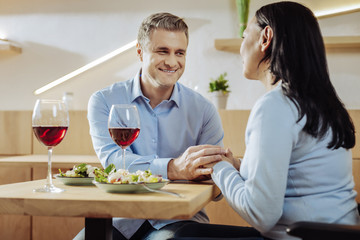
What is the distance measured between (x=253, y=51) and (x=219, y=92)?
1844 mm

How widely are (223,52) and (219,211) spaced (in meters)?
1.39

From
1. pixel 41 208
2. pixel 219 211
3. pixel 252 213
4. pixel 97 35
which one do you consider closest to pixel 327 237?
pixel 252 213

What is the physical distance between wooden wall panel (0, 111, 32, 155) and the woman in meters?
2.48

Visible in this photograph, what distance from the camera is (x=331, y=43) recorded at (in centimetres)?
334

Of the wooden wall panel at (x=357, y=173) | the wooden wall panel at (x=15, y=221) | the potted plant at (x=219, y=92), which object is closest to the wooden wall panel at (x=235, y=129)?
the potted plant at (x=219, y=92)

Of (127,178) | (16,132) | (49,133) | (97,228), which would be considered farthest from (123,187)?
(16,132)

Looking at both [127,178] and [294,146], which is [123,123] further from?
[294,146]

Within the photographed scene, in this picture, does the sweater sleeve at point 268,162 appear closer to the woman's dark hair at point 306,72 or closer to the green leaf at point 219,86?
the woman's dark hair at point 306,72

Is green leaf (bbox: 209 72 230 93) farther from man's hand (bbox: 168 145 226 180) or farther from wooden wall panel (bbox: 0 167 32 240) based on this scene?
man's hand (bbox: 168 145 226 180)

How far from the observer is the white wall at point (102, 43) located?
11.7 feet

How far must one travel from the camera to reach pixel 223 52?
363cm

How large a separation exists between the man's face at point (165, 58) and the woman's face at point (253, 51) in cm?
57

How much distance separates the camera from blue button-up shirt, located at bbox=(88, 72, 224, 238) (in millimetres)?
1835

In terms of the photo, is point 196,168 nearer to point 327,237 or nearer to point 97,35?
point 327,237
